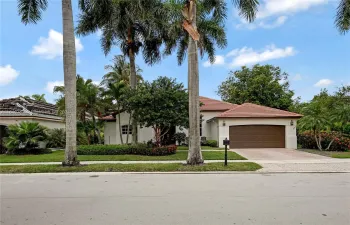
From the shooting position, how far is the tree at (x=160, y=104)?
53.8 ft

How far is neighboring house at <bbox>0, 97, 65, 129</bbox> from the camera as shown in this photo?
2094cm

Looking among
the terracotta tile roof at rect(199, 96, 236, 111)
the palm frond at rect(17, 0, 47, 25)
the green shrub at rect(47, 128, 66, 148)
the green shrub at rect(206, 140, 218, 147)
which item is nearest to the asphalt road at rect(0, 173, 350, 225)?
the palm frond at rect(17, 0, 47, 25)

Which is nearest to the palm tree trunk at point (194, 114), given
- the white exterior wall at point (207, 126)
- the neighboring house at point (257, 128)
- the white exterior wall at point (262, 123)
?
the neighboring house at point (257, 128)

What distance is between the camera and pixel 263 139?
22.1 m

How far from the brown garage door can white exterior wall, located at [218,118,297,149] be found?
14.7 inches

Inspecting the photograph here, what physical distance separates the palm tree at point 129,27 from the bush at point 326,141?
13.5m

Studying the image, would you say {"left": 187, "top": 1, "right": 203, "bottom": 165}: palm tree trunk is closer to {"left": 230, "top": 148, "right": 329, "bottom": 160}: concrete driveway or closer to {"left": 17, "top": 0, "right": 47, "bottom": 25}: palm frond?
{"left": 230, "top": 148, "right": 329, "bottom": 160}: concrete driveway

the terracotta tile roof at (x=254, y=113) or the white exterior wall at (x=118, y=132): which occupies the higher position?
the terracotta tile roof at (x=254, y=113)

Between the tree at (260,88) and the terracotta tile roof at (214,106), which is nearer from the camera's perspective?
the terracotta tile roof at (214,106)

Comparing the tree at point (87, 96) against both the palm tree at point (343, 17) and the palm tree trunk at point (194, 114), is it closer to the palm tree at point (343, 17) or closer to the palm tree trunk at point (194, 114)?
the palm tree trunk at point (194, 114)

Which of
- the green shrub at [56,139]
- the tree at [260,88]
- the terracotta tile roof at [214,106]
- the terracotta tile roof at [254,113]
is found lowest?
the green shrub at [56,139]

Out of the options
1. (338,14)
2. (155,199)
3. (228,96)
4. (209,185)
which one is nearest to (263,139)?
(338,14)

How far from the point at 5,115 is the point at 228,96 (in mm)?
29482

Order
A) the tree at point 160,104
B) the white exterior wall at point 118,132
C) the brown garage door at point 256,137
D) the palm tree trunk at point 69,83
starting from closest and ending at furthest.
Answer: the palm tree trunk at point 69,83 → the tree at point 160,104 → the brown garage door at point 256,137 → the white exterior wall at point 118,132
